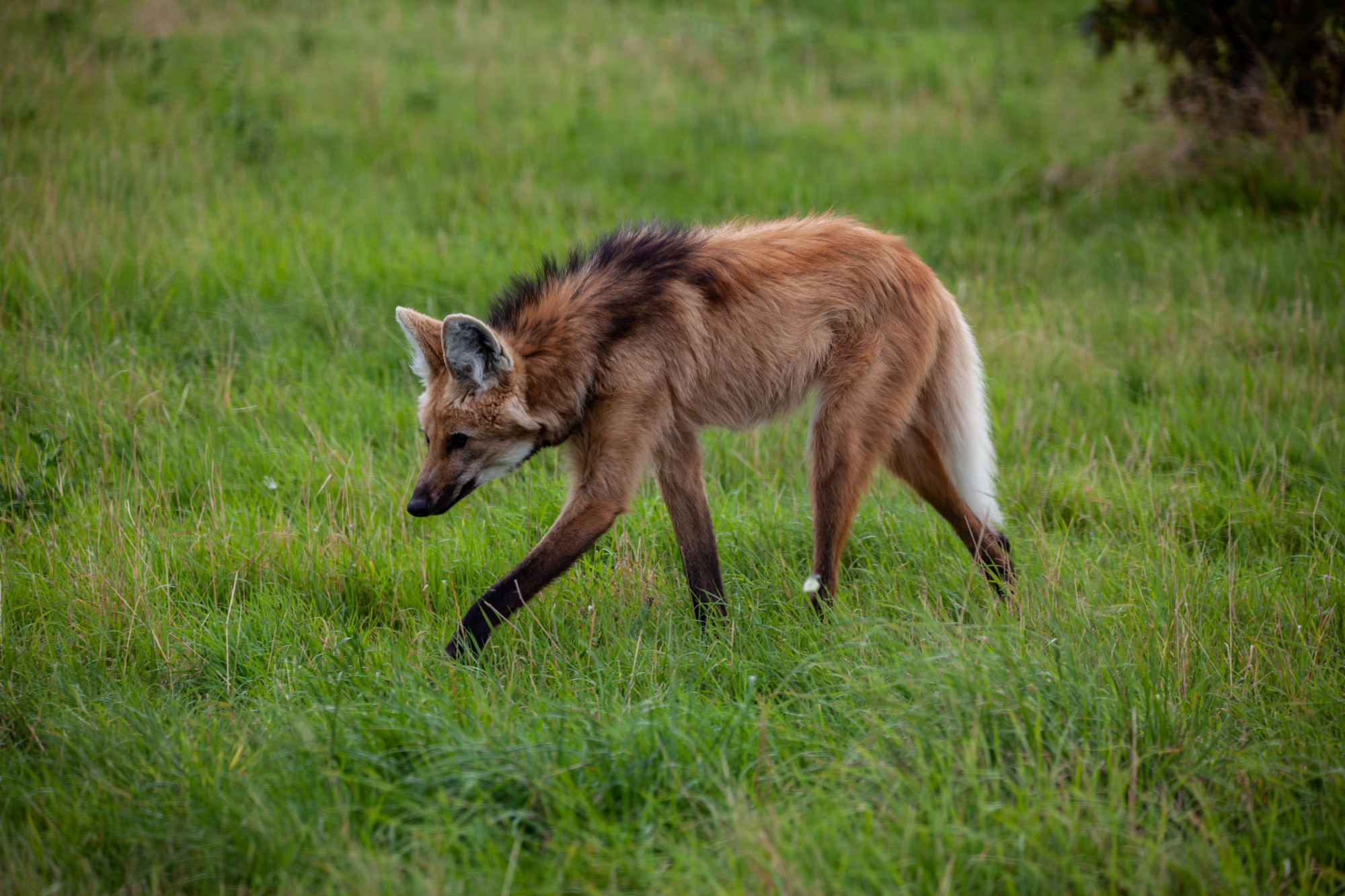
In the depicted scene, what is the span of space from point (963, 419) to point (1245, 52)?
513 cm

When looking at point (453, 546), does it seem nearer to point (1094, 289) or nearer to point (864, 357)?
point (864, 357)

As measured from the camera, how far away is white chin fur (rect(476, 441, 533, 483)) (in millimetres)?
2932

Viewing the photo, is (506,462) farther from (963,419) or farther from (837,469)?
(963,419)

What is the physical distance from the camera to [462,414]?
2834mm

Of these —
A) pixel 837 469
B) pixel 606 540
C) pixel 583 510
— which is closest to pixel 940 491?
pixel 837 469

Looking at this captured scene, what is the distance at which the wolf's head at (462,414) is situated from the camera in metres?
2.79

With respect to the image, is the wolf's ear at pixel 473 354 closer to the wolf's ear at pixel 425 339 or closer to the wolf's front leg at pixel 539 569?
the wolf's ear at pixel 425 339

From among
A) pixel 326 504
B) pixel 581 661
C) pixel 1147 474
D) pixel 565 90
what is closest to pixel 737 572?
pixel 581 661

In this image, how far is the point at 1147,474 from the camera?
3.74 m

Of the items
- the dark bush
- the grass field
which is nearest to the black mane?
the grass field

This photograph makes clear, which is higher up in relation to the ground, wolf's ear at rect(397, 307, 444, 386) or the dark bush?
the dark bush

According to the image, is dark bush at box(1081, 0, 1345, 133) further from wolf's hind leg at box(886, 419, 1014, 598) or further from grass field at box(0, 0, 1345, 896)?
wolf's hind leg at box(886, 419, 1014, 598)

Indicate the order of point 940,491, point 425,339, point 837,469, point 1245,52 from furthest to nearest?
1. point 1245,52
2. point 940,491
3. point 837,469
4. point 425,339

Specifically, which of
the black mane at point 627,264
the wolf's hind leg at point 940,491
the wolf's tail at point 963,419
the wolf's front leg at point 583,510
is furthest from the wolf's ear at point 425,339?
the wolf's tail at point 963,419
